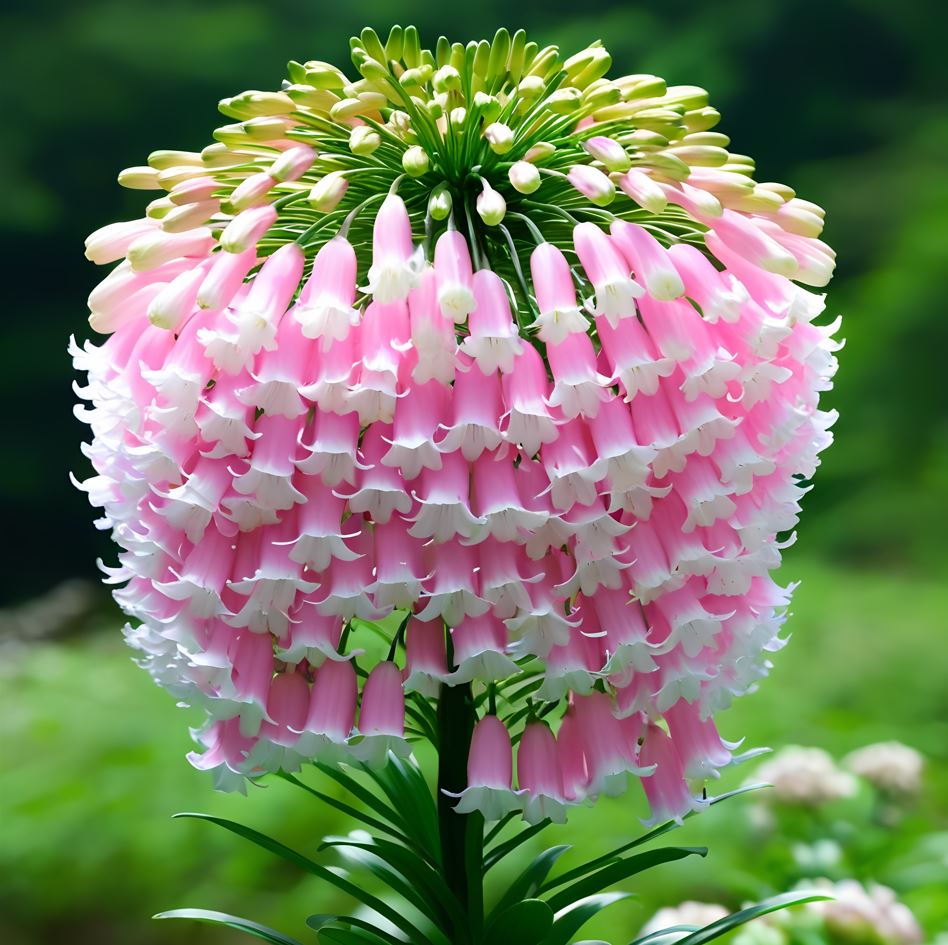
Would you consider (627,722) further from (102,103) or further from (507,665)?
(102,103)

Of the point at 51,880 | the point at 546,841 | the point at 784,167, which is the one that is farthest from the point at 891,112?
the point at 51,880

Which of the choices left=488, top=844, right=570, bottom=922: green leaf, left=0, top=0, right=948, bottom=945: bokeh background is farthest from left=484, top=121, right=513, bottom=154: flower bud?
left=0, top=0, right=948, bottom=945: bokeh background

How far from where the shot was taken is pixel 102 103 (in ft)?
19.0

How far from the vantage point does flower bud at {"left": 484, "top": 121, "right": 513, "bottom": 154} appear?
91cm

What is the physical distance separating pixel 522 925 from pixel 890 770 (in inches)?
54.1

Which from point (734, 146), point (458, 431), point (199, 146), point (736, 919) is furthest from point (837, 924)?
point (199, 146)

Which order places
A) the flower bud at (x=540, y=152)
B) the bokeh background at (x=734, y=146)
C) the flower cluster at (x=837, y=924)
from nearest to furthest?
the flower bud at (x=540, y=152)
the flower cluster at (x=837, y=924)
the bokeh background at (x=734, y=146)

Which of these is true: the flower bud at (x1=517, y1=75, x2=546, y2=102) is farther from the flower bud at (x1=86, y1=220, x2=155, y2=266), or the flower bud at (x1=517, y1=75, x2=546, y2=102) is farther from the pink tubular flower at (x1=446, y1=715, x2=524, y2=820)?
the pink tubular flower at (x1=446, y1=715, x2=524, y2=820)

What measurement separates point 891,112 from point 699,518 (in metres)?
6.19

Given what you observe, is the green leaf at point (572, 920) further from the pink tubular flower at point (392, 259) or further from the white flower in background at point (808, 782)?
the white flower in background at point (808, 782)

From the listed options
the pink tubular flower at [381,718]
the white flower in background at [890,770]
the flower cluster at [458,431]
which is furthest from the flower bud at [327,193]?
the white flower in background at [890,770]

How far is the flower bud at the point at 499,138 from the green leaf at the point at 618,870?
0.61m

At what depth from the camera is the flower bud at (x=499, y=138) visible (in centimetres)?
91

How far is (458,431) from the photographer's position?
86 cm
